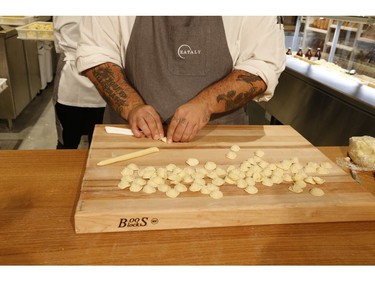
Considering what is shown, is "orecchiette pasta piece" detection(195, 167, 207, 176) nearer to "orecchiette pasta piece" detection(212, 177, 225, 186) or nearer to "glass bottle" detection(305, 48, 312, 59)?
"orecchiette pasta piece" detection(212, 177, 225, 186)

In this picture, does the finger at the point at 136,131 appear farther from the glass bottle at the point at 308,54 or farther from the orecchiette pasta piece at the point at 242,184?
the glass bottle at the point at 308,54

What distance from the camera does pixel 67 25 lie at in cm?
171

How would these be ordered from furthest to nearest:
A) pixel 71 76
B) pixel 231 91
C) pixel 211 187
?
pixel 71 76 → pixel 231 91 → pixel 211 187

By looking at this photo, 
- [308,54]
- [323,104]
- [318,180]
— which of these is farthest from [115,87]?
[308,54]

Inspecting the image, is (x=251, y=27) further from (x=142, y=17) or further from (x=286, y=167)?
(x=286, y=167)

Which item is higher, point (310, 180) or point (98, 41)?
point (98, 41)

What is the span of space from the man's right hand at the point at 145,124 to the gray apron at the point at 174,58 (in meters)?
0.15

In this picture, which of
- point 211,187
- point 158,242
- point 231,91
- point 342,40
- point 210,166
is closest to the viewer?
point 158,242

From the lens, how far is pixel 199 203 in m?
0.76

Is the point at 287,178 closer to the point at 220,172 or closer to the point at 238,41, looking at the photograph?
the point at 220,172

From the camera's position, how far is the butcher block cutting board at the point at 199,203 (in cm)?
72

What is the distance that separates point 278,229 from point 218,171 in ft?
0.70

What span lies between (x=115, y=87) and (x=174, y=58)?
0.77 ft

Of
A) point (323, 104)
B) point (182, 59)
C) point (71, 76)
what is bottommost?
point (323, 104)
